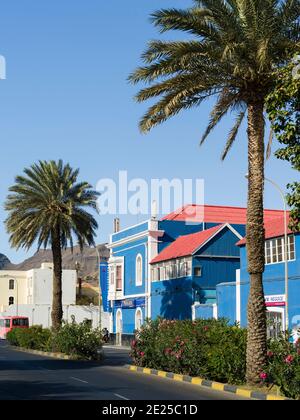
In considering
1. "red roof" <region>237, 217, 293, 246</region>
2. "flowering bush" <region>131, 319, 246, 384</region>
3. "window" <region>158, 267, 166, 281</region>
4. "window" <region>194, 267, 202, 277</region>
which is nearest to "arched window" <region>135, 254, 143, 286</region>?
"window" <region>158, 267, 166, 281</region>

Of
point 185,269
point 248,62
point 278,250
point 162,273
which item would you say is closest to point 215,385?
point 248,62

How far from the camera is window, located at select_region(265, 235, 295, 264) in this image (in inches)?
1491

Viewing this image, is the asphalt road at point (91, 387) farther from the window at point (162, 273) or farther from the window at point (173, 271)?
the window at point (162, 273)

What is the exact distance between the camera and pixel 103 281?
66.3 m

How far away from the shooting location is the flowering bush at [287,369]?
1662 cm

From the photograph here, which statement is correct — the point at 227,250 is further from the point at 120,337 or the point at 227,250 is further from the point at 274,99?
the point at 274,99

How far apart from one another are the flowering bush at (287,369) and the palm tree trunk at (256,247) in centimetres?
100

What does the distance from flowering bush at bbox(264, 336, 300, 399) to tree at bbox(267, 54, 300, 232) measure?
11.3ft

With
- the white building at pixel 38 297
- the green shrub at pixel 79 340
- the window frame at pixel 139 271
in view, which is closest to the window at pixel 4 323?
the white building at pixel 38 297

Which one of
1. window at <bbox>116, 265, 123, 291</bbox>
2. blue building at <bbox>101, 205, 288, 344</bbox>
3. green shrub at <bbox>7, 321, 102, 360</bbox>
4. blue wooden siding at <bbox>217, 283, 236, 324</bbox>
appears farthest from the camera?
window at <bbox>116, 265, 123, 291</bbox>

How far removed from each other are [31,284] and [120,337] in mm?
42972

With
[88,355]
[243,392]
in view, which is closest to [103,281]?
[88,355]

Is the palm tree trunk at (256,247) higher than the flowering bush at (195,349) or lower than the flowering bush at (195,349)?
higher

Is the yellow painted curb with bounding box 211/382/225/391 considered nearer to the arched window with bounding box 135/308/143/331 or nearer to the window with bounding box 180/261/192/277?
the window with bounding box 180/261/192/277
